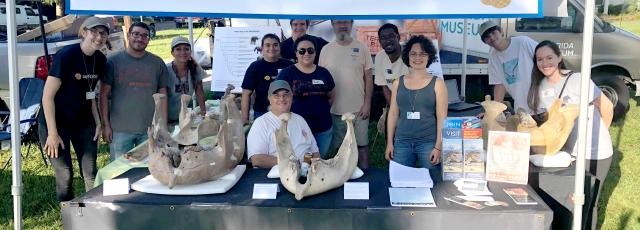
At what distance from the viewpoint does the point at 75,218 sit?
2490 millimetres

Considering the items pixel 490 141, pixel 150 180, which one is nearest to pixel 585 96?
pixel 490 141

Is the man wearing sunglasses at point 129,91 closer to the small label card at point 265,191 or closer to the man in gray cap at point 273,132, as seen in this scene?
the man in gray cap at point 273,132

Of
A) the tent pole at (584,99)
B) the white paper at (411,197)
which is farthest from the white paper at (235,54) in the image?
the tent pole at (584,99)

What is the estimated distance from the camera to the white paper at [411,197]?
239cm

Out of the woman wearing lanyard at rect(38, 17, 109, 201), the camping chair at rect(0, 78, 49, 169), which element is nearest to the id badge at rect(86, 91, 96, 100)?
the woman wearing lanyard at rect(38, 17, 109, 201)

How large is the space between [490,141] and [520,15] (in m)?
0.72

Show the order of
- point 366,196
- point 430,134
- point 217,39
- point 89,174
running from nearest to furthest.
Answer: point 366,196
point 430,134
point 89,174
point 217,39

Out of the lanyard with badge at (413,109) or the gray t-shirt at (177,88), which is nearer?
the lanyard with badge at (413,109)

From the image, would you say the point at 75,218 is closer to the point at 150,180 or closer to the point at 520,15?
the point at 150,180

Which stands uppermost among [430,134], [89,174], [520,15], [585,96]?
[520,15]

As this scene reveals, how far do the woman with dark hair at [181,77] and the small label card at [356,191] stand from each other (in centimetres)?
192

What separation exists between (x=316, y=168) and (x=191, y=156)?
0.58m

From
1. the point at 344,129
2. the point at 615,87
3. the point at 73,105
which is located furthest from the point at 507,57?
the point at 615,87

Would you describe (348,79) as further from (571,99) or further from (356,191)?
(356,191)
